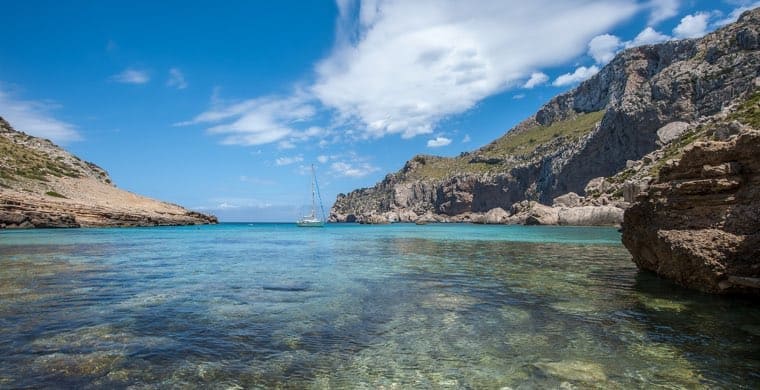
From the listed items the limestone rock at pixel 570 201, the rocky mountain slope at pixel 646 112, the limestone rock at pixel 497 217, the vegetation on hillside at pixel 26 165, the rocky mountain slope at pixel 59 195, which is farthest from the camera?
the limestone rock at pixel 497 217

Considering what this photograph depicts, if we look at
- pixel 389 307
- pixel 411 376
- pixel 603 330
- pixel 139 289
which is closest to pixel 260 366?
pixel 411 376

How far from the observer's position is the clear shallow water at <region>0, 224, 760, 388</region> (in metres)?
7.24

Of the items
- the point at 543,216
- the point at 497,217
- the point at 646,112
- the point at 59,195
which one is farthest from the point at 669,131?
the point at 59,195

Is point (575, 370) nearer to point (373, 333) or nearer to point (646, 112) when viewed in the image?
point (373, 333)

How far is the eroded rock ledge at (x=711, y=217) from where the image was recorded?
496 inches

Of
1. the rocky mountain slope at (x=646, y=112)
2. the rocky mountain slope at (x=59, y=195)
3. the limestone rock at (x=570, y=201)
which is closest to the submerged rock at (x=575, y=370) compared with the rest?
the rocky mountain slope at (x=646, y=112)

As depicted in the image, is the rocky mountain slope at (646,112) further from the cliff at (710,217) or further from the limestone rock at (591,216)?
the cliff at (710,217)

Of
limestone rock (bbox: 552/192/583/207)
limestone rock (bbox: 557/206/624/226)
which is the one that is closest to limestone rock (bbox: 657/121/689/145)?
limestone rock (bbox: 552/192/583/207)

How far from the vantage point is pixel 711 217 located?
45.4ft

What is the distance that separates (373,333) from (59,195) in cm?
10463

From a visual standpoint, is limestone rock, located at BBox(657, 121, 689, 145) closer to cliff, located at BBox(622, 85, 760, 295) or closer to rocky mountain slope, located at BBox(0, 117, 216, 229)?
cliff, located at BBox(622, 85, 760, 295)

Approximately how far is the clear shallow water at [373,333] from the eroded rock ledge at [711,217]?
0.85m

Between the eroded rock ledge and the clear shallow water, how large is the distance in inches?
33.6

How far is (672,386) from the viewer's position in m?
6.83
